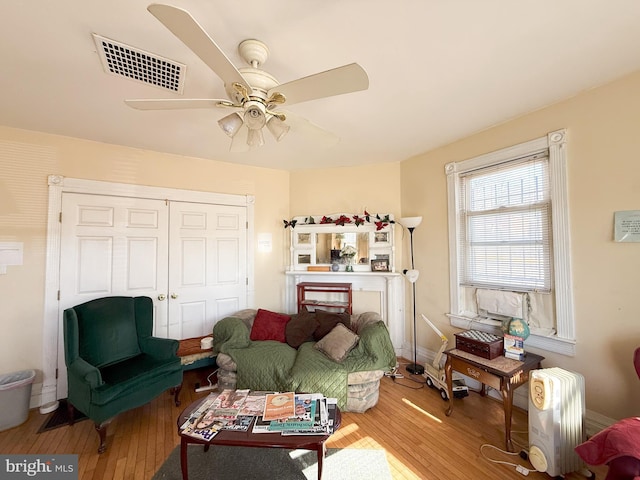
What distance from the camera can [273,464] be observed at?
1.80m

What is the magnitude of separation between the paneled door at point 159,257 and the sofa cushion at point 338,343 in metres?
1.37

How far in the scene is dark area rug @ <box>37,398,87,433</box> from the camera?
87.4 inches

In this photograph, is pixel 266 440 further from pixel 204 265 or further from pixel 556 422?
pixel 204 265

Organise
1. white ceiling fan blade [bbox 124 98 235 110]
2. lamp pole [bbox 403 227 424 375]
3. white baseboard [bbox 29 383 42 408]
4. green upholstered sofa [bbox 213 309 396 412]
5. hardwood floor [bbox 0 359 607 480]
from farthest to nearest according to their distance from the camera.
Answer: lamp pole [bbox 403 227 424 375], white baseboard [bbox 29 383 42 408], green upholstered sofa [bbox 213 309 396 412], hardwood floor [bbox 0 359 607 480], white ceiling fan blade [bbox 124 98 235 110]

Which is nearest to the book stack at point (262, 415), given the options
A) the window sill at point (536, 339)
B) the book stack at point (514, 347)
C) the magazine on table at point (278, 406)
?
the magazine on table at point (278, 406)

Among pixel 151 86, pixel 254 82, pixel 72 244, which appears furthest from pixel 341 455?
pixel 72 244

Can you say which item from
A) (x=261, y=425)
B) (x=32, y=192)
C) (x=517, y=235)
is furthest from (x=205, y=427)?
(x=517, y=235)

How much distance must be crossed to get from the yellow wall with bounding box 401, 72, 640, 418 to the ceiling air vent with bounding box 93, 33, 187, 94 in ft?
9.37

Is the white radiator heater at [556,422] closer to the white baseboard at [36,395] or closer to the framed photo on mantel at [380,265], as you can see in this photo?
the framed photo on mantel at [380,265]

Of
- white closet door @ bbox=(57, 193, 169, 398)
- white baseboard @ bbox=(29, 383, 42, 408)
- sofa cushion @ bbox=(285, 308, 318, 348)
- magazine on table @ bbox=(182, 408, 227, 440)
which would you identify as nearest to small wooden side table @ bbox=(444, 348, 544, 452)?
sofa cushion @ bbox=(285, 308, 318, 348)

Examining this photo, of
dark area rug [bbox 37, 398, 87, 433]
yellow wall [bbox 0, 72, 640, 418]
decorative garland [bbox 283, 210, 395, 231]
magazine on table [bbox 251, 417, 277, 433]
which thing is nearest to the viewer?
magazine on table [bbox 251, 417, 277, 433]

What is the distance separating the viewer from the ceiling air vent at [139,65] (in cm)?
147

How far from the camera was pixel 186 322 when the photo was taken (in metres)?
3.18

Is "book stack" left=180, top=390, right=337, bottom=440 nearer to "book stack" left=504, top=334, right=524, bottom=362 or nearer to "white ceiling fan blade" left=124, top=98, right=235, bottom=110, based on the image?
"book stack" left=504, top=334, right=524, bottom=362
